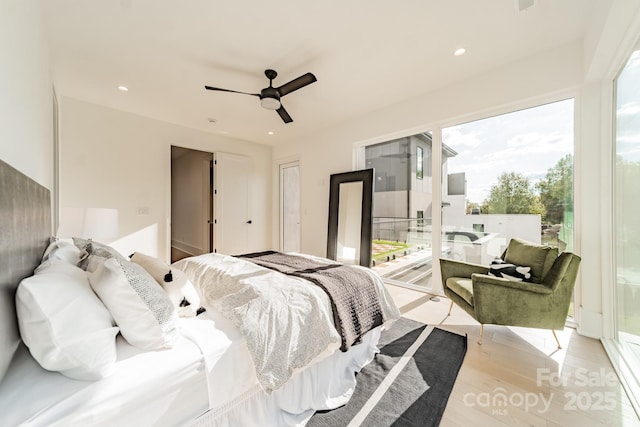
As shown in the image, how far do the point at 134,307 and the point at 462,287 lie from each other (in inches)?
98.3

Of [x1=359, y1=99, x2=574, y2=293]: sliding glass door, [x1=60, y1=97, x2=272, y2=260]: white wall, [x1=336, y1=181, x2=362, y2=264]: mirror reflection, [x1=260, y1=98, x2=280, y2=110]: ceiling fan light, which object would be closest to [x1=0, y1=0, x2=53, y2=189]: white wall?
[x1=260, y1=98, x2=280, y2=110]: ceiling fan light

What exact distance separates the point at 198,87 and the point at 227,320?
2.93m

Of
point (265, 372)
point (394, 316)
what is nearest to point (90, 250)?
point (265, 372)

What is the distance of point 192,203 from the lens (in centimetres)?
611

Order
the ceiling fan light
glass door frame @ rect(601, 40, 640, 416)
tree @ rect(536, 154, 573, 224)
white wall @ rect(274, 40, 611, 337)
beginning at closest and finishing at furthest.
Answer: glass door frame @ rect(601, 40, 640, 416)
white wall @ rect(274, 40, 611, 337)
tree @ rect(536, 154, 573, 224)
the ceiling fan light

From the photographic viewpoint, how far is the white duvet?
122cm

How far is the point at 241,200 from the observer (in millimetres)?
5062

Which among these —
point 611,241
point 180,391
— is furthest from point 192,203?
point 611,241

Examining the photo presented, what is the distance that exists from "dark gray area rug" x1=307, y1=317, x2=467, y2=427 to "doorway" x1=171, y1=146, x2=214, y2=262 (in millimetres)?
4617

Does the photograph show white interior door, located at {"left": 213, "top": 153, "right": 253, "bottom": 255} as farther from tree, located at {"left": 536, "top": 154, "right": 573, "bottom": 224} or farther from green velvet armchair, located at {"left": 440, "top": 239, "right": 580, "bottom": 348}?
tree, located at {"left": 536, "top": 154, "right": 573, "bottom": 224}

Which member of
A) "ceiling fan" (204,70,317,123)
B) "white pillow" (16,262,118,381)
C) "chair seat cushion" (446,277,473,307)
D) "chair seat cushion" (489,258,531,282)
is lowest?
"chair seat cushion" (446,277,473,307)

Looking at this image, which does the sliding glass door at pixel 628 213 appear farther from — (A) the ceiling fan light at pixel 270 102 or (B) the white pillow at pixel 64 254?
(B) the white pillow at pixel 64 254

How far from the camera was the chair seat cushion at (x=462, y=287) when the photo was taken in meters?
2.24

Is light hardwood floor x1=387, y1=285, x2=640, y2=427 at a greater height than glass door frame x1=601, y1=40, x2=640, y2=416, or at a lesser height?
lesser
